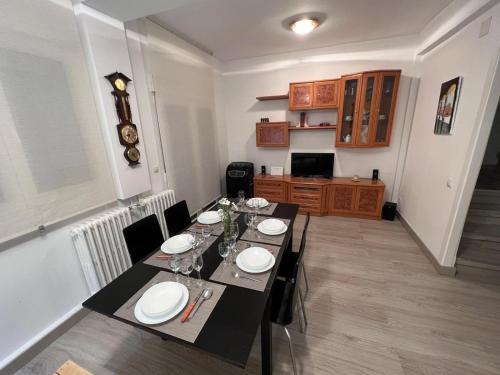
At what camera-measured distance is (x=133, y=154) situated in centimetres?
207

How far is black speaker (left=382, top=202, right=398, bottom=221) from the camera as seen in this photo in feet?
10.8

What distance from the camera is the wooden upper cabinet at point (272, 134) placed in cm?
363

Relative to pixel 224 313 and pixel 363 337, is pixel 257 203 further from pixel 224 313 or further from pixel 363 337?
pixel 363 337

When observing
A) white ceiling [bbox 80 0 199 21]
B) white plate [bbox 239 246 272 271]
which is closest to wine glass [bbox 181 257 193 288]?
white plate [bbox 239 246 272 271]

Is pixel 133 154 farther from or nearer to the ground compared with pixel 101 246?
farther from the ground

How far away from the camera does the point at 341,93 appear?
314cm

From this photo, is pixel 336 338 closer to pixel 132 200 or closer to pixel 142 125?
pixel 132 200

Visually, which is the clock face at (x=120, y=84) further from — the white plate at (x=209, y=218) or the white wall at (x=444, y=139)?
the white wall at (x=444, y=139)

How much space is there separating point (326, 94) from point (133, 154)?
2.88 metres

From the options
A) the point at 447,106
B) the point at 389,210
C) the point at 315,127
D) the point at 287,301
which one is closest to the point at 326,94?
the point at 315,127

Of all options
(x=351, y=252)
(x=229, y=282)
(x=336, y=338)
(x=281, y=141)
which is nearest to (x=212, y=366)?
(x=229, y=282)

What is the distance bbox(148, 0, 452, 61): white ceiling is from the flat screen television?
1740 mm

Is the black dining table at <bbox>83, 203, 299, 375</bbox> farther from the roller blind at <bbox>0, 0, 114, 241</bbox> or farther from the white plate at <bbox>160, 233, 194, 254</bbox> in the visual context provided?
the roller blind at <bbox>0, 0, 114, 241</bbox>

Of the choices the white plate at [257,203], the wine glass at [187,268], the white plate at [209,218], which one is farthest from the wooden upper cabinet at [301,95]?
the wine glass at [187,268]
